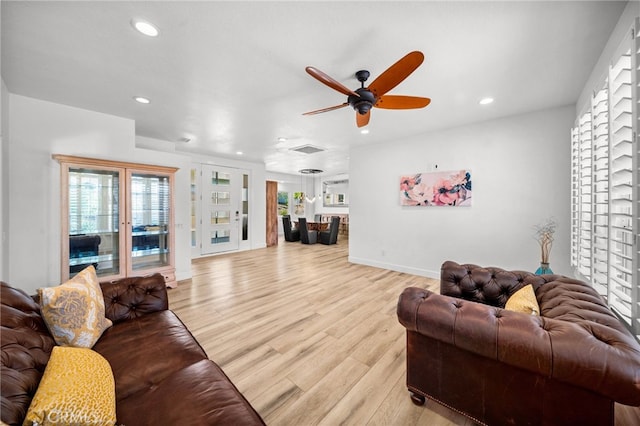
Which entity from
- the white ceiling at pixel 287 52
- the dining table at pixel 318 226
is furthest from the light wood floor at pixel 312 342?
the dining table at pixel 318 226

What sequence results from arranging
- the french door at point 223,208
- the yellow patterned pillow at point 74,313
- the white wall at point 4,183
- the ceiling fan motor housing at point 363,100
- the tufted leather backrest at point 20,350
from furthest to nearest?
1. the french door at point 223,208
2. the white wall at point 4,183
3. the ceiling fan motor housing at point 363,100
4. the yellow patterned pillow at point 74,313
5. the tufted leather backrest at point 20,350

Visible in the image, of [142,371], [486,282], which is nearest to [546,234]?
[486,282]

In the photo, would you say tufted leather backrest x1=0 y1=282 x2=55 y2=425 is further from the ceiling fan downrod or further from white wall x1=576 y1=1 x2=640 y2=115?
white wall x1=576 y1=1 x2=640 y2=115

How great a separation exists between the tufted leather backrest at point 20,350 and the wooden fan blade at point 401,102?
2677 mm

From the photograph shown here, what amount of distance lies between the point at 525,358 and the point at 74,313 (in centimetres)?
230

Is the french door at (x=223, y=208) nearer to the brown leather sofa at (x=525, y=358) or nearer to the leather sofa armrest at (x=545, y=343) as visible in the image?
the brown leather sofa at (x=525, y=358)

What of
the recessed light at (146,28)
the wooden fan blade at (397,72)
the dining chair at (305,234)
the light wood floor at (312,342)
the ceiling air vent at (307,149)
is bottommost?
the light wood floor at (312,342)

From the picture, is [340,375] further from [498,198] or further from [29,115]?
[29,115]

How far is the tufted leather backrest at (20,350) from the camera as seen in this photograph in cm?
75

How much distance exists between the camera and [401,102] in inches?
90.4

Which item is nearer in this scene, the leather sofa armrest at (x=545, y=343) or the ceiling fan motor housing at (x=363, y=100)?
the leather sofa armrest at (x=545, y=343)

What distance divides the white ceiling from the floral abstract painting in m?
1.00

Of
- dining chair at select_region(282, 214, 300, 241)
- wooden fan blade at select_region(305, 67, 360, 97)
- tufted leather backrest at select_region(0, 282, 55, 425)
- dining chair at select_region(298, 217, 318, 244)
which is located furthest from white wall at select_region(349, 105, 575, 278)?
tufted leather backrest at select_region(0, 282, 55, 425)

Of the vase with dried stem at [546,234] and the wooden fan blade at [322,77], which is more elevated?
the wooden fan blade at [322,77]
